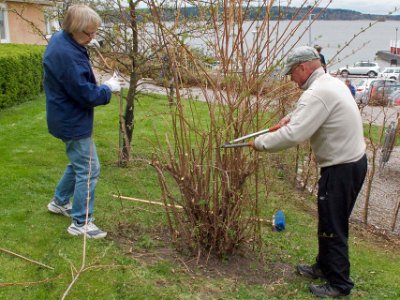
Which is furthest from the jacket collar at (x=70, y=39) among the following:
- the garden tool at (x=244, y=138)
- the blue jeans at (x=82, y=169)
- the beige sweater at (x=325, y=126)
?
the beige sweater at (x=325, y=126)

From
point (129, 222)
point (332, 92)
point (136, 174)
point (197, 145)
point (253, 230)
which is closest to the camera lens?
point (332, 92)

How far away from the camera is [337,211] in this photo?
3.74 m

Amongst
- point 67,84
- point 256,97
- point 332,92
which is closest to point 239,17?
point 256,97

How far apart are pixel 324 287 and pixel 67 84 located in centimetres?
244

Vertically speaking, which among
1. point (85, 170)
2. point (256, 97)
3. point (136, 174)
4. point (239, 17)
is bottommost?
point (136, 174)

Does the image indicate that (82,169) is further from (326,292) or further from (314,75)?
(326,292)

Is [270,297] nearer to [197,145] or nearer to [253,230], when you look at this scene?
[253,230]

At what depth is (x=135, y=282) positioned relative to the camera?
12.1ft

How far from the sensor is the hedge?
12234mm

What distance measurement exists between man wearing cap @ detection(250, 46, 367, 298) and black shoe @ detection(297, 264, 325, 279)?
168mm

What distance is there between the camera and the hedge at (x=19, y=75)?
40.1 ft

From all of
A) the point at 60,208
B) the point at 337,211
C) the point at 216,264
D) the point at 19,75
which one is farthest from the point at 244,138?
the point at 19,75

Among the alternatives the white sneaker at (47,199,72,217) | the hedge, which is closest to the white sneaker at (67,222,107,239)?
the white sneaker at (47,199,72,217)

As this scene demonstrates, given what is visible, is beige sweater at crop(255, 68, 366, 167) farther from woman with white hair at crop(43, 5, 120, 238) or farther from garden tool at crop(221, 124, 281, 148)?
woman with white hair at crop(43, 5, 120, 238)
